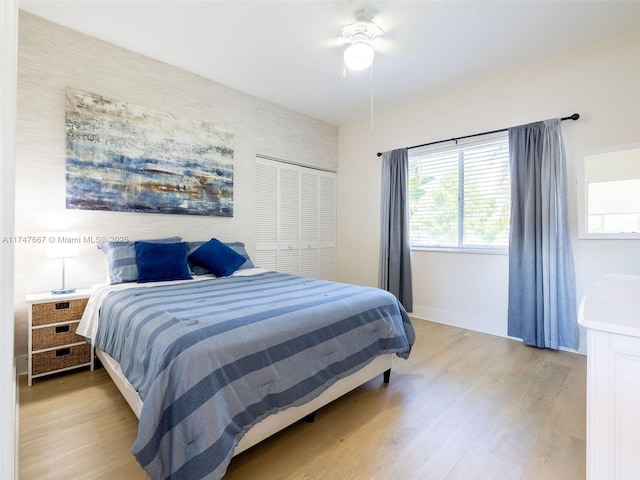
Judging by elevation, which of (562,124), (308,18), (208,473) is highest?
(308,18)

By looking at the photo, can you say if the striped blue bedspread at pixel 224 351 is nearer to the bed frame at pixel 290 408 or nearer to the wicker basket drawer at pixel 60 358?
the bed frame at pixel 290 408

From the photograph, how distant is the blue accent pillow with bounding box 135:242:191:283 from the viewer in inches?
103

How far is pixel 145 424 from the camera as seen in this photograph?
120 centimetres

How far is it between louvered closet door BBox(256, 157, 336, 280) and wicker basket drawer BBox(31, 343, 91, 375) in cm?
197

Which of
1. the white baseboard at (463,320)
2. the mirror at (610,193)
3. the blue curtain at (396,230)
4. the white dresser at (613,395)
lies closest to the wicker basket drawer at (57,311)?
the white dresser at (613,395)

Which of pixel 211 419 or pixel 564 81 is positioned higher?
pixel 564 81

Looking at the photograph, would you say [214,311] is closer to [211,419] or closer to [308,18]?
[211,419]

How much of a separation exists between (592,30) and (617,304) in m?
2.69

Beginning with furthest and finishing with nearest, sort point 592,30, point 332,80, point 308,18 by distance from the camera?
point 332,80
point 592,30
point 308,18

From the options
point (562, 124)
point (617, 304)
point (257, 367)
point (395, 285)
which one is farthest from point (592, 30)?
point (257, 367)

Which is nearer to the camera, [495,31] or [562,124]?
[495,31]

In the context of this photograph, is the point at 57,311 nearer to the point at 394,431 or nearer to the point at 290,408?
the point at 290,408

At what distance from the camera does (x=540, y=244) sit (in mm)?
2973

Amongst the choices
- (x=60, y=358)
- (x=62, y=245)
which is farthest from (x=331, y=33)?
(x=60, y=358)
